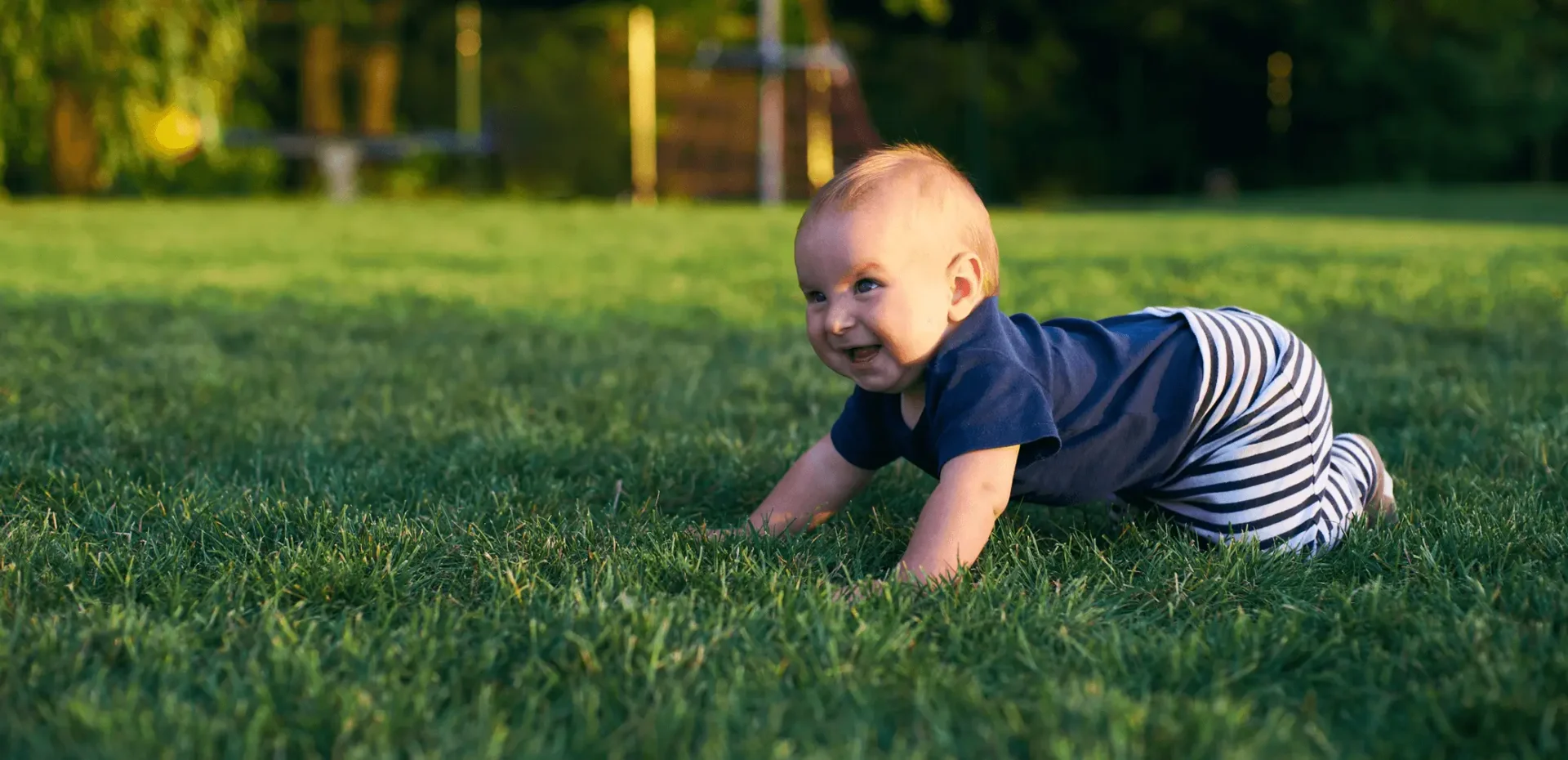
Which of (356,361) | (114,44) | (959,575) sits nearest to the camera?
(959,575)

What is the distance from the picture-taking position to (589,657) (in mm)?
1825

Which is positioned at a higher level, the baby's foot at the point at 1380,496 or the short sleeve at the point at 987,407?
the short sleeve at the point at 987,407

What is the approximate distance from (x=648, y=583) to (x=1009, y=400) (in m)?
0.67

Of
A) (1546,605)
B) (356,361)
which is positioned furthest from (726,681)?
(356,361)

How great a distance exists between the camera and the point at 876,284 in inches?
91.5

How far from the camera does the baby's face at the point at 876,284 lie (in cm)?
229

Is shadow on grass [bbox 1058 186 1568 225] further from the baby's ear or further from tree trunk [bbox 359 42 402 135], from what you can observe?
the baby's ear

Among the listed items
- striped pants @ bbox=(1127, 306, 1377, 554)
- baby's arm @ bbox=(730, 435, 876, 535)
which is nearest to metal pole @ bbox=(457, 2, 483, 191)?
baby's arm @ bbox=(730, 435, 876, 535)

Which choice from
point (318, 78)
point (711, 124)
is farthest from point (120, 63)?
point (318, 78)

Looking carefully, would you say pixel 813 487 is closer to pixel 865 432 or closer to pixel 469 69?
pixel 865 432

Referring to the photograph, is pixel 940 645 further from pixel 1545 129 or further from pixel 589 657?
pixel 1545 129

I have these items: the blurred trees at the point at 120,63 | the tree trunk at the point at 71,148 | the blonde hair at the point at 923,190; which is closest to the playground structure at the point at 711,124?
the tree trunk at the point at 71,148

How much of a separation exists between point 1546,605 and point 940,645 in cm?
91

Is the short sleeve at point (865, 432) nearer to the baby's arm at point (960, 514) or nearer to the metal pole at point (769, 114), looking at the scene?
the baby's arm at point (960, 514)
